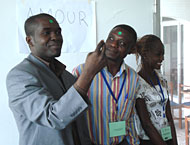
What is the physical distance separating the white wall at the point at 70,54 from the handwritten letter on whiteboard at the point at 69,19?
5 cm

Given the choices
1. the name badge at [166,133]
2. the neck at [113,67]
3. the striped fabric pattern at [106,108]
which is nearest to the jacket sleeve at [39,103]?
the striped fabric pattern at [106,108]

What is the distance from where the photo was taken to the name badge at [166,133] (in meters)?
1.67

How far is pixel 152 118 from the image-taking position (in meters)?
1.66

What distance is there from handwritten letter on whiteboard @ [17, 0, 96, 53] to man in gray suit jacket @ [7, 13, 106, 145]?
30.5 inches

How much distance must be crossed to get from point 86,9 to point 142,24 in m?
0.68

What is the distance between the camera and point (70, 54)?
2021mm

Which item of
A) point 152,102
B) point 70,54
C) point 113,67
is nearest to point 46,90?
point 113,67

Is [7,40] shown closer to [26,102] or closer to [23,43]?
[23,43]

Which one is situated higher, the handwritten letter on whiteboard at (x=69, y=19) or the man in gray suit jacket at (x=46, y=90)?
the handwritten letter on whiteboard at (x=69, y=19)

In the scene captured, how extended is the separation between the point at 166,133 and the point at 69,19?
1.28 metres

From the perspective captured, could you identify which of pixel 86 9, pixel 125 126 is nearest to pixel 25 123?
pixel 125 126

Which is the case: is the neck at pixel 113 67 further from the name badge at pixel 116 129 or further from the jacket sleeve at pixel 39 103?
the jacket sleeve at pixel 39 103

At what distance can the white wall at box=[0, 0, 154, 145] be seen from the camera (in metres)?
1.75

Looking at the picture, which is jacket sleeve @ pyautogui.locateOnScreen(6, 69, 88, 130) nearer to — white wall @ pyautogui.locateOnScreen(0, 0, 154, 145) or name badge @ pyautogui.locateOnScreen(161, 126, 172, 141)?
white wall @ pyautogui.locateOnScreen(0, 0, 154, 145)
